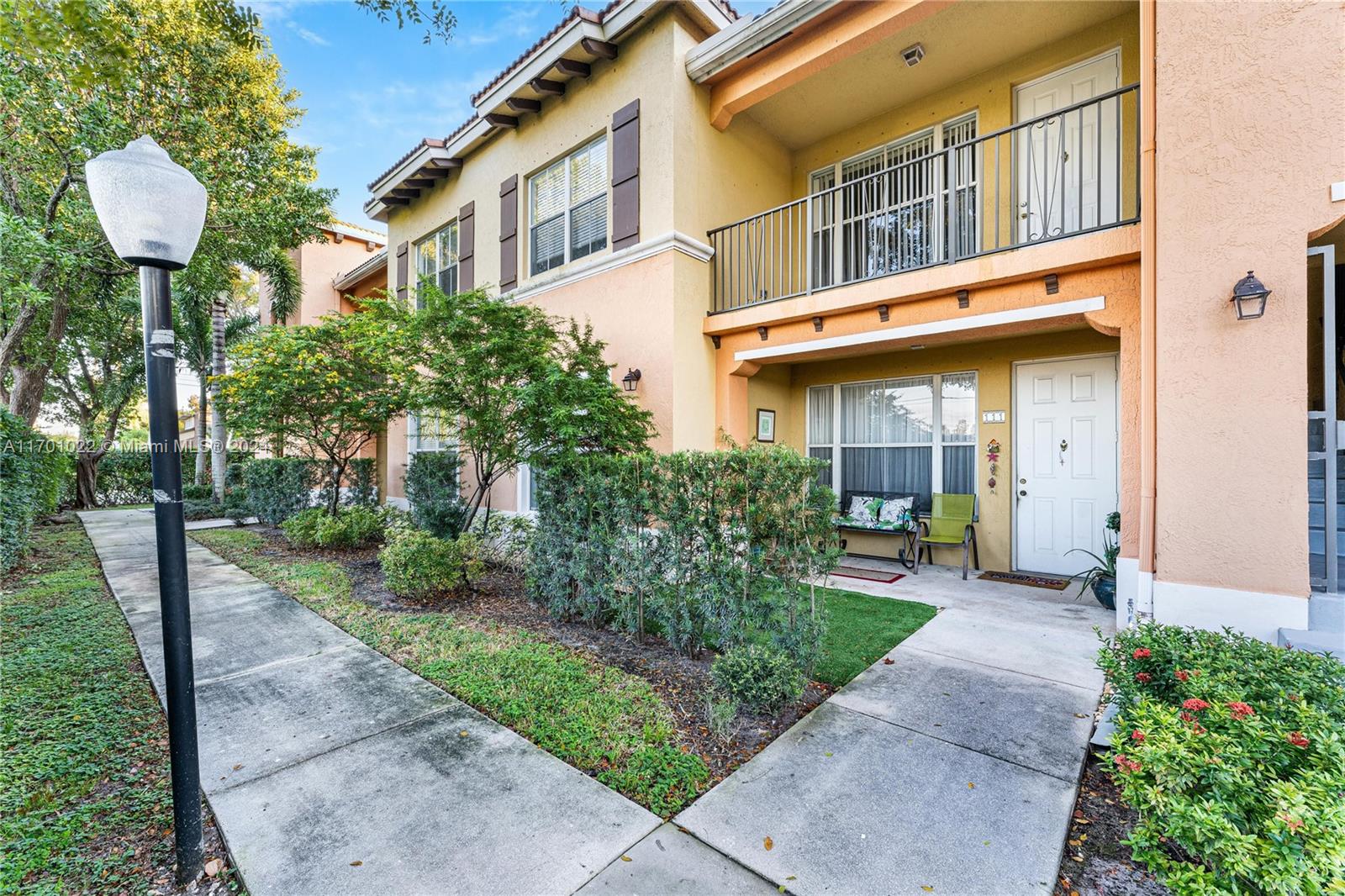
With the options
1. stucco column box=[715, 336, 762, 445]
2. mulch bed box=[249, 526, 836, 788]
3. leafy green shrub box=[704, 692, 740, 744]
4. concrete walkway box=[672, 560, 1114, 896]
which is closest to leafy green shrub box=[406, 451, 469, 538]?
mulch bed box=[249, 526, 836, 788]

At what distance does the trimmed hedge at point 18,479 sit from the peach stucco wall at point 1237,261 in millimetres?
10953

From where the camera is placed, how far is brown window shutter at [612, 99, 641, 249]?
277 inches

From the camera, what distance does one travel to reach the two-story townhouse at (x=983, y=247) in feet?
12.0

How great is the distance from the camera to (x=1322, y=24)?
3518 mm

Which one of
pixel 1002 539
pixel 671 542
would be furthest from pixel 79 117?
pixel 1002 539

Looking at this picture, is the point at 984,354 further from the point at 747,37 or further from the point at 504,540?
the point at 504,540

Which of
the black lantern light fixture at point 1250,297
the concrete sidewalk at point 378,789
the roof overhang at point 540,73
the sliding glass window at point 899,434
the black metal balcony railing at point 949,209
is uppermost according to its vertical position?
the roof overhang at point 540,73

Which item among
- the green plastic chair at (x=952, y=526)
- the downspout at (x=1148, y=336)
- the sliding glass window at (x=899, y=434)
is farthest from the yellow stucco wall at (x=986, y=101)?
the green plastic chair at (x=952, y=526)

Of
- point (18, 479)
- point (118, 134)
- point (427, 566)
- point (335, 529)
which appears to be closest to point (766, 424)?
point (427, 566)

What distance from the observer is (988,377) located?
7.00 m

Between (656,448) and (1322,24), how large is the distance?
19.8 ft

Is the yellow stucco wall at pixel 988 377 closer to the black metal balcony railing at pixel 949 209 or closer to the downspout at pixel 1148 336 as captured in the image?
the black metal balcony railing at pixel 949 209

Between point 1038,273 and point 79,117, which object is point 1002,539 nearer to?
point 1038,273

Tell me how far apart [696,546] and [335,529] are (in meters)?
6.93
